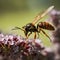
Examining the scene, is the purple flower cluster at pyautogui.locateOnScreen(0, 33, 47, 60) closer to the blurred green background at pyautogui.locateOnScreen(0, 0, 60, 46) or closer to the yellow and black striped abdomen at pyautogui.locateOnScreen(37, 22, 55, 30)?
the yellow and black striped abdomen at pyautogui.locateOnScreen(37, 22, 55, 30)

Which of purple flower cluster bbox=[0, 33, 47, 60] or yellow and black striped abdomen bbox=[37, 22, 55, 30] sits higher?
yellow and black striped abdomen bbox=[37, 22, 55, 30]

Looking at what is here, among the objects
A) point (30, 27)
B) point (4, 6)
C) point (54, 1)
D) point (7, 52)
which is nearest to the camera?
point (7, 52)

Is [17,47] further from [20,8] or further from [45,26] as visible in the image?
[20,8]

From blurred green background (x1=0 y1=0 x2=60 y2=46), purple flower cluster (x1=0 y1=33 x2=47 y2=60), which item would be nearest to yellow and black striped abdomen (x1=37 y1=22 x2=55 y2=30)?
purple flower cluster (x1=0 y1=33 x2=47 y2=60)

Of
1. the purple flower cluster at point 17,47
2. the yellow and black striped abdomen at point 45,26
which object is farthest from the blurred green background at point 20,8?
the purple flower cluster at point 17,47

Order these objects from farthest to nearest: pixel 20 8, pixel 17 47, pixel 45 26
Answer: pixel 20 8 < pixel 45 26 < pixel 17 47

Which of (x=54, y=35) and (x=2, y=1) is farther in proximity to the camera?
(x=2, y=1)

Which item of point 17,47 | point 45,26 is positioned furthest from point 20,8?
point 17,47

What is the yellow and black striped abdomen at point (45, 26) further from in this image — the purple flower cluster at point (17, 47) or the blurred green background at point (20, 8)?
the blurred green background at point (20, 8)

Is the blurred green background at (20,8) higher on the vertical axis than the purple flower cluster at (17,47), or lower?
higher

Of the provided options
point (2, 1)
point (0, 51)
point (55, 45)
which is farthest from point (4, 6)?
point (0, 51)

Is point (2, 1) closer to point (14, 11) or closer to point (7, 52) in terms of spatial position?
point (14, 11)
